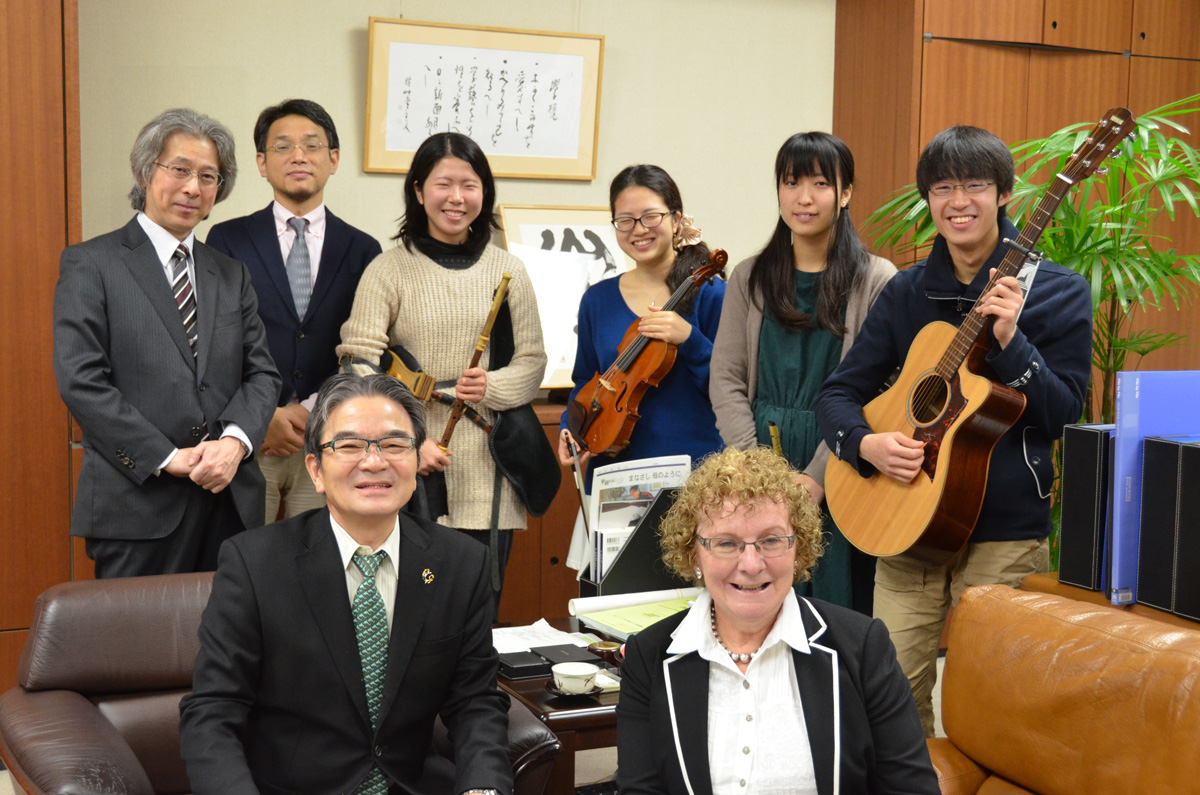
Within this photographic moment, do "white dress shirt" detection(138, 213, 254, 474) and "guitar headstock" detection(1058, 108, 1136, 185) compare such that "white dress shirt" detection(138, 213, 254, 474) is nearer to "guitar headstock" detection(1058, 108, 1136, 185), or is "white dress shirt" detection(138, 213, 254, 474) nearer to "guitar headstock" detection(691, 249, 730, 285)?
"guitar headstock" detection(691, 249, 730, 285)

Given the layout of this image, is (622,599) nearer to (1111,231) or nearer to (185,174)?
(185,174)

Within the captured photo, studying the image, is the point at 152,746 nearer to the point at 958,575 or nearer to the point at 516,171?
the point at 958,575

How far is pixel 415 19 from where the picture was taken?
4047 mm

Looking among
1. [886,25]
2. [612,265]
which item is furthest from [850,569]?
[886,25]

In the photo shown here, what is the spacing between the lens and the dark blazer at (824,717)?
1.51 meters

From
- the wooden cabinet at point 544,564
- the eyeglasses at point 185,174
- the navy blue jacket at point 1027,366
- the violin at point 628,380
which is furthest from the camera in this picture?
the wooden cabinet at point 544,564

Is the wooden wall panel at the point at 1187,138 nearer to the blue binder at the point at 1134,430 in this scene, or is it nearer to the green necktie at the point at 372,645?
the blue binder at the point at 1134,430

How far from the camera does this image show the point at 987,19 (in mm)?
4082

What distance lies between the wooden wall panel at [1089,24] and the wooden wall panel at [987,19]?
0.06m

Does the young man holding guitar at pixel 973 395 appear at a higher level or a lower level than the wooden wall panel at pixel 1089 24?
lower

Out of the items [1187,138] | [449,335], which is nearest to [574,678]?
[449,335]

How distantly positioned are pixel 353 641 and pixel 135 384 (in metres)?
1.13

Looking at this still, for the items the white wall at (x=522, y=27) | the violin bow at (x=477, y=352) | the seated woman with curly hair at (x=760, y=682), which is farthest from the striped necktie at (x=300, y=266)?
the seated woman with curly hair at (x=760, y=682)

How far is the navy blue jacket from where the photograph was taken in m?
2.14
